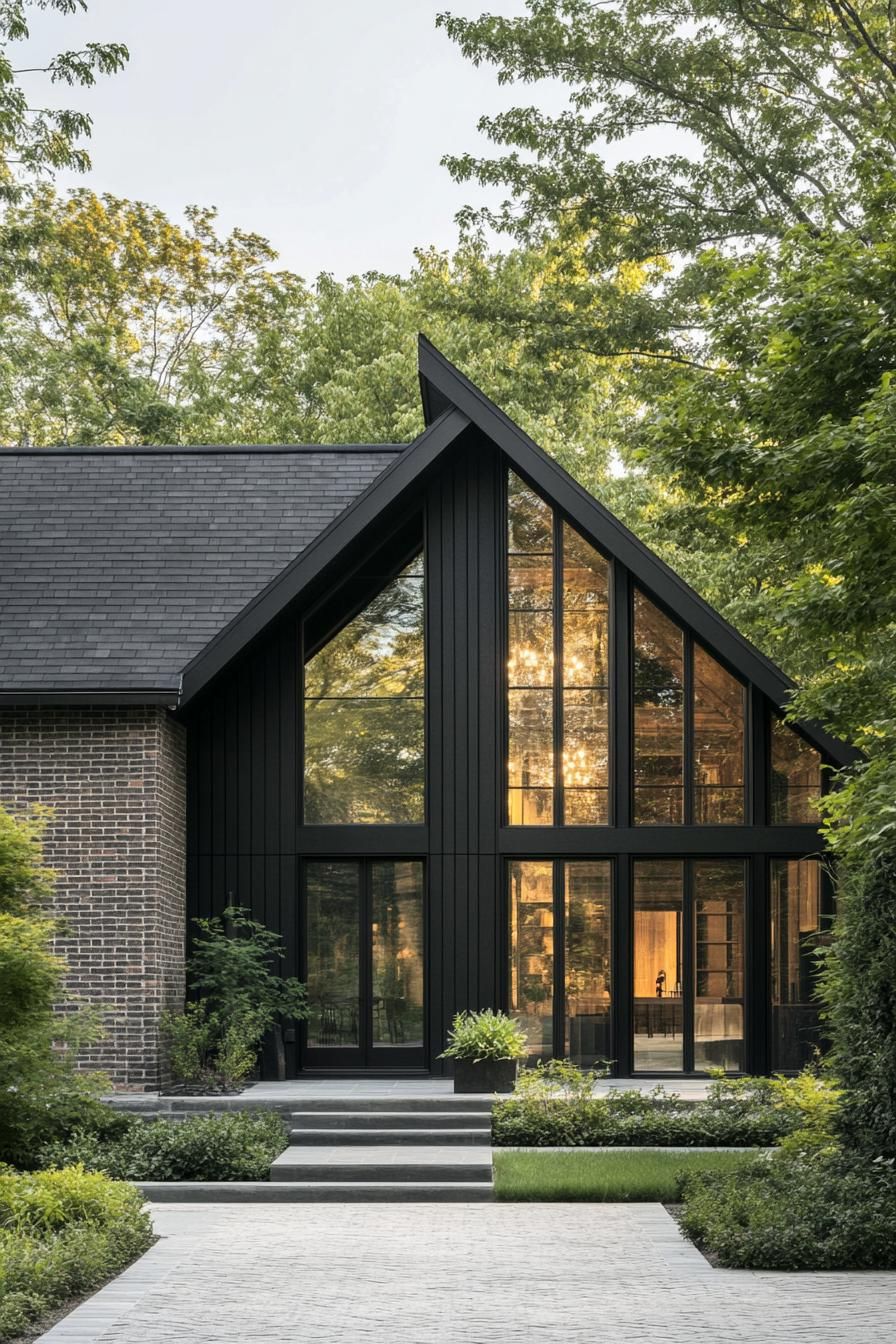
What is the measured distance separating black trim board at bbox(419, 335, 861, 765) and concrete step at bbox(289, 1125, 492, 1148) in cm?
544

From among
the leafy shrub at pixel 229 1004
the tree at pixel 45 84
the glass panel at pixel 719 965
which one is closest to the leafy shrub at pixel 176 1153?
the leafy shrub at pixel 229 1004

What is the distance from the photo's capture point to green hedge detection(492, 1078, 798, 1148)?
13234mm

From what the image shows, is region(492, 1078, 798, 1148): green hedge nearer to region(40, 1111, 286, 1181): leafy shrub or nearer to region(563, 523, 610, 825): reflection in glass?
region(40, 1111, 286, 1181): leafy shrub

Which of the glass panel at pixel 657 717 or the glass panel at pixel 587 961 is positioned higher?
the glass panel at pixel 657 717

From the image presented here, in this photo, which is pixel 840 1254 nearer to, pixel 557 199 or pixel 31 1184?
pixel 31 1184

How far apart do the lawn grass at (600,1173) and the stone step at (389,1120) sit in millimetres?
1205

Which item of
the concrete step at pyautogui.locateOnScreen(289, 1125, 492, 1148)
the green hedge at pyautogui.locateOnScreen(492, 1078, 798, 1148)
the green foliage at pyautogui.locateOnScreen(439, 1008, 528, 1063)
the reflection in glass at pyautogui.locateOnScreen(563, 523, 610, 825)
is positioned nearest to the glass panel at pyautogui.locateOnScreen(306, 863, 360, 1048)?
the green foliage at pyautogui.locateOnScreen(439, 1008, 528, 1063)

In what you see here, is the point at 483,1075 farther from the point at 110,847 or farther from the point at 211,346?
the point at 211,346

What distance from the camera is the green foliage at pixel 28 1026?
1118cm

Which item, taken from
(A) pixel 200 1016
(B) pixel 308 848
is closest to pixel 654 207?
(B) pixel 308 848

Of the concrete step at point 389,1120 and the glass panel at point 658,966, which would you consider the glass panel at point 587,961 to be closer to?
the glass panel at point 658,966

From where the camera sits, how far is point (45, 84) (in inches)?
796

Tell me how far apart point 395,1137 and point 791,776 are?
235 inches

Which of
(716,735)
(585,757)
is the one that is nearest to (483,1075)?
(585,757)
